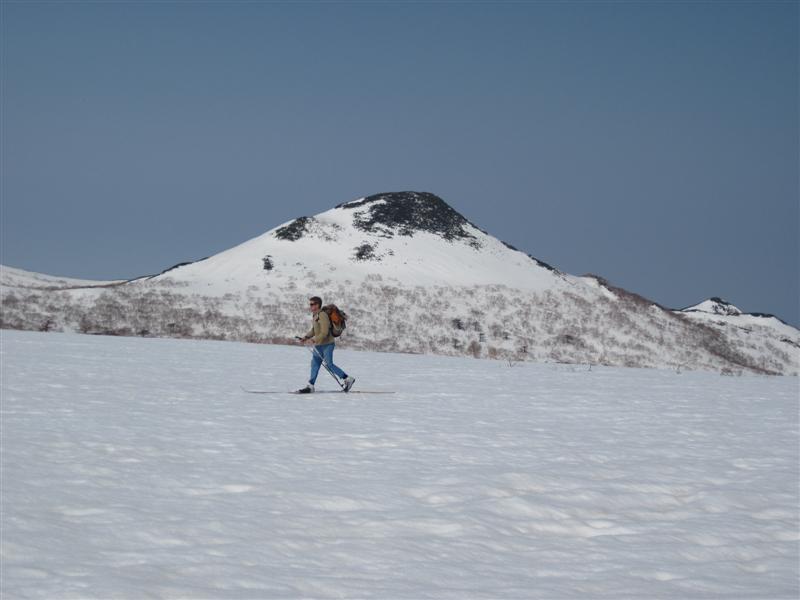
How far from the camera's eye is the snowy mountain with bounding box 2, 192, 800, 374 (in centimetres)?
4597

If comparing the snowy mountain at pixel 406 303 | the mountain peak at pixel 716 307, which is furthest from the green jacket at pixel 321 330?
the mountain peak at pixel 716 307

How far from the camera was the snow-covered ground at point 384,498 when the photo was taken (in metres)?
5.12

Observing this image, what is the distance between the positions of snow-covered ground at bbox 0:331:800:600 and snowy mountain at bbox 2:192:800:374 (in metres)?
28.3

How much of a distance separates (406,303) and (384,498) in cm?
4908

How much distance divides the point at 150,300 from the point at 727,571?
158 ft

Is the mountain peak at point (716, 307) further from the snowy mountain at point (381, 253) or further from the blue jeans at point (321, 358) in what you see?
the blue jeans at point (321, 358)

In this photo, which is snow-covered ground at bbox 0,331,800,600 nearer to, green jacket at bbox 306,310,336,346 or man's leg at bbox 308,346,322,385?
man's leg at bbox 308,346,322,385

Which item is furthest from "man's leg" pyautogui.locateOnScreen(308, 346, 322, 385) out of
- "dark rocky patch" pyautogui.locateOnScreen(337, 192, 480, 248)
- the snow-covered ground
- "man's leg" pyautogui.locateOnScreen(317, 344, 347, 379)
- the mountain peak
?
the mountain peak

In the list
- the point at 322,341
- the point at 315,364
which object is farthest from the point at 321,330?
the point at 315,364

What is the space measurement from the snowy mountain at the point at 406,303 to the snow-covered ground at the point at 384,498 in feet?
93.0

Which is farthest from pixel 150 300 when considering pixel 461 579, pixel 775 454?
pixel 461 579

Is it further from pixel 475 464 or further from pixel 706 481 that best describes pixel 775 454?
pixel 475 464

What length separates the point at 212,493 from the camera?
23.8 ft

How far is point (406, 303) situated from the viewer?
56312mm
